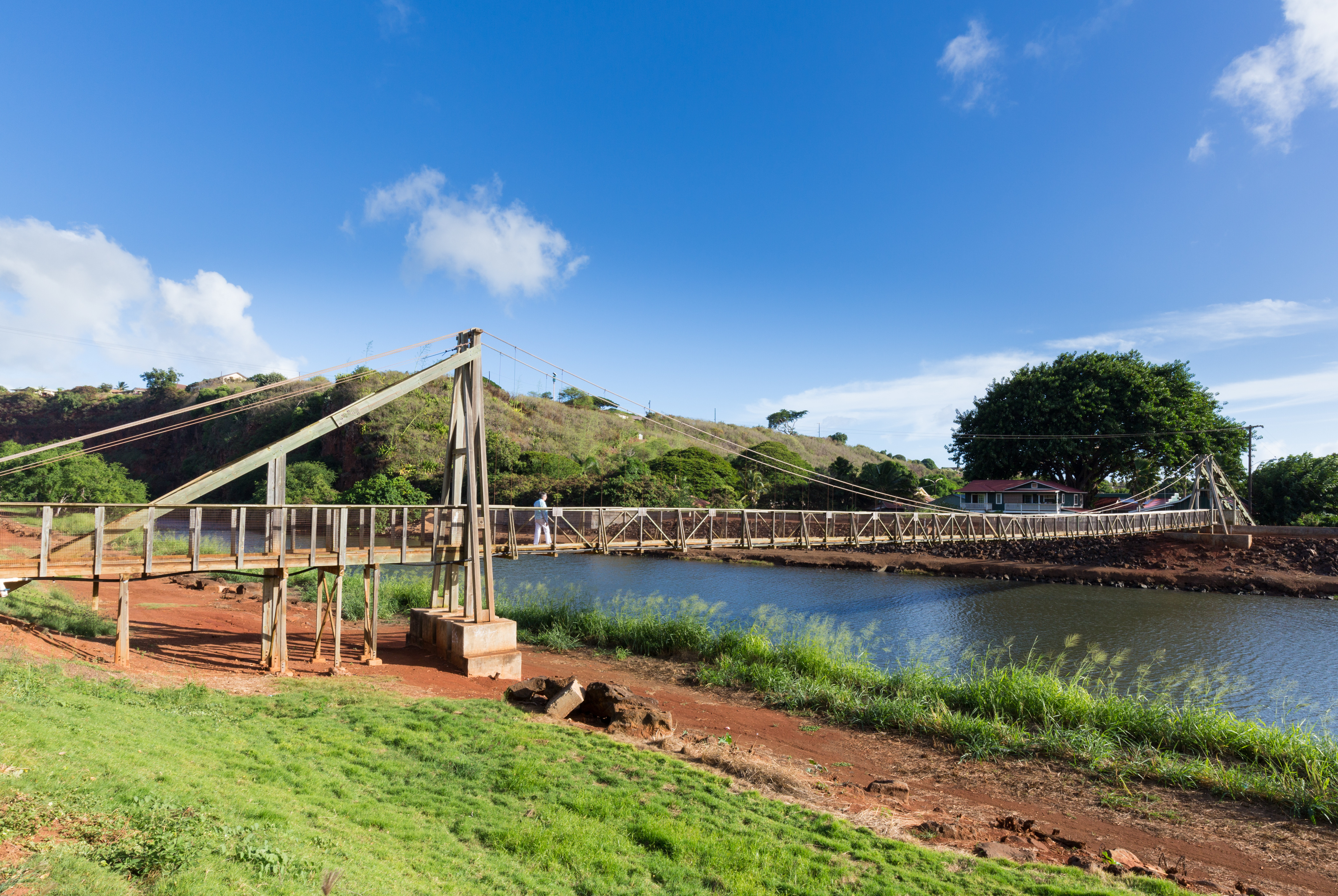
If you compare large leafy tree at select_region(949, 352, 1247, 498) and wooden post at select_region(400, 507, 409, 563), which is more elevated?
large leafy tree at select_region(949, 352, 1247, 498)

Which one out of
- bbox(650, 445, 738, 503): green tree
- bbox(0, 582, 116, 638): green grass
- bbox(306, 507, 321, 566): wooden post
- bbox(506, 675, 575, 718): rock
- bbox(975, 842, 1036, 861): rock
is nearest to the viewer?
bbox(975, 842, 1036, 861): rock

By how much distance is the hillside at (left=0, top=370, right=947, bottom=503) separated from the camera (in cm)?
4438

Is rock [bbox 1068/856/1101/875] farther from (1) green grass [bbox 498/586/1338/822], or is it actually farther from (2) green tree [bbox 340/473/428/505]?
(2) green tree [bbox 340/473/428/505]

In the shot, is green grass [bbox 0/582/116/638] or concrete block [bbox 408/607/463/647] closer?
green grass [bbox 0/582/116/638]

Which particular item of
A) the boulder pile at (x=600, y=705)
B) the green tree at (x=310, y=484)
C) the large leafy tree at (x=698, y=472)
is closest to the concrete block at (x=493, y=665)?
the boulder pile at (x=600, y=705)

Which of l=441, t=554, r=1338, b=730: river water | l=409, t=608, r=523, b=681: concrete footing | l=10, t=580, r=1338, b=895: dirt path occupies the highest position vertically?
l=409, t=608, r=523, b=681: concrete footing

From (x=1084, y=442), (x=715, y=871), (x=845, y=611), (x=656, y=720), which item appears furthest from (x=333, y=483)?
(x=1084, y=442)

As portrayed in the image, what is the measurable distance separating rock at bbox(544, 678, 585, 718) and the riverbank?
20448 mm

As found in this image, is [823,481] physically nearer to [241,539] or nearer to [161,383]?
[241,539]

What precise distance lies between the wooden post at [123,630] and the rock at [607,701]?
255 inches

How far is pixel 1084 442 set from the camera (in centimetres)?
4300

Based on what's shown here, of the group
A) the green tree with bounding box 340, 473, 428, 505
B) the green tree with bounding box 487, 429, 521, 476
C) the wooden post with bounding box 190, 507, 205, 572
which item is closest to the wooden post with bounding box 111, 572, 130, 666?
the wooden post with bounding box 190, 507, 205, 572

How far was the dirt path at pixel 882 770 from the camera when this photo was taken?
22.1 feet

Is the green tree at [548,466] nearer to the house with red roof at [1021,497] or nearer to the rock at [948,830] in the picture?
the house with red roof at [1021,497]
